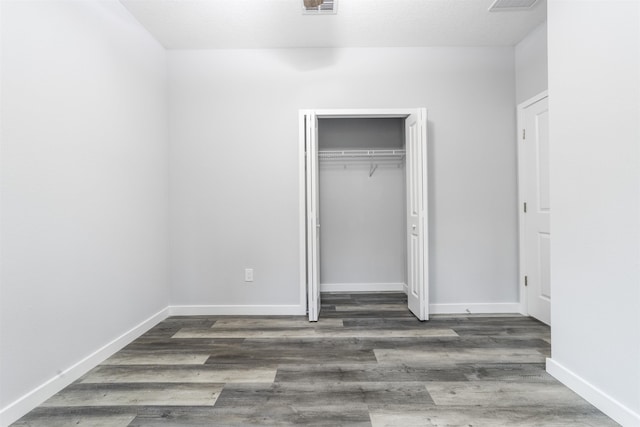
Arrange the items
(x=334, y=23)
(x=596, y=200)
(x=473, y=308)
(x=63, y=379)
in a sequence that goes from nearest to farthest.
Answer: (x=596, y=200) → (x=63, y=379) → (x=334, y=23) → (x=473, y=308)

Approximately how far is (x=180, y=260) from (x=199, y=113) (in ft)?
4.76

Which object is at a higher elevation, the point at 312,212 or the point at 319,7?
the point at 319,7

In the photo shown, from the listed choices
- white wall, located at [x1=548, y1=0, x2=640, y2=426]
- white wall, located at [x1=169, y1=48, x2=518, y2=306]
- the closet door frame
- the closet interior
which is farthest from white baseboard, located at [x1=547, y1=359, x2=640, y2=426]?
the closet interior

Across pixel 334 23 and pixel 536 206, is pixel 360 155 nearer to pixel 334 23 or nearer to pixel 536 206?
pixel 334 23

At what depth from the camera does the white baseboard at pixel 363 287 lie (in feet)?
13.4

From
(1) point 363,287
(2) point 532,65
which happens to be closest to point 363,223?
(1) point 363,287

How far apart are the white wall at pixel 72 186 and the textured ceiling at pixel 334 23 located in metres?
0.34

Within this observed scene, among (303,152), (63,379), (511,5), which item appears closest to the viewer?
(63,379)

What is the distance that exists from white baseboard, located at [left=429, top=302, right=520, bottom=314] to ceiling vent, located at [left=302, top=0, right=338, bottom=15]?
9.00 feet

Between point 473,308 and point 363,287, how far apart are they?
126 centimetres

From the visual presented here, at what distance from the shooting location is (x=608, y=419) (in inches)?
63.6

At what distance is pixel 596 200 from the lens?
1715 millimetres

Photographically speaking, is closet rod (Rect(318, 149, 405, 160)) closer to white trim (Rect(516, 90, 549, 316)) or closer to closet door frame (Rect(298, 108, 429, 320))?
closet door frame (Rect(298, 108, 429, 320))

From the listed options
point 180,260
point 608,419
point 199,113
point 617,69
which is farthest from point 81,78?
point 608,419
